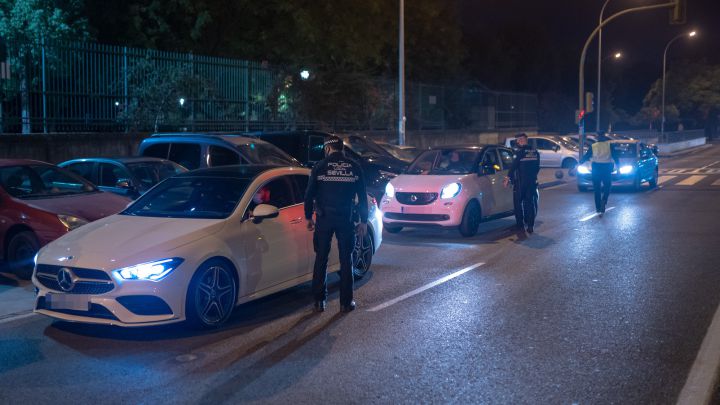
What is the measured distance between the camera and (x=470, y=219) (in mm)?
13250

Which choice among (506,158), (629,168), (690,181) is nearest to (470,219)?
(506,158)

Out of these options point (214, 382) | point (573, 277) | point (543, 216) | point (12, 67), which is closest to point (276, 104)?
point (12, 67)

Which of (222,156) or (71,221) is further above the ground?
(222,156)

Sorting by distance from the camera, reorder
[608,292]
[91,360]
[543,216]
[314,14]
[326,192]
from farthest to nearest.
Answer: [314,14]
[543,216]
[608,292]
[326,192]
[91,360]

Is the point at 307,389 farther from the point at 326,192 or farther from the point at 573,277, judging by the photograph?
the point at 573,277

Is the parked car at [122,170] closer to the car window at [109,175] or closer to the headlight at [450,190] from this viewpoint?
the car window at [109,175]

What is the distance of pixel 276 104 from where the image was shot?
26.3m

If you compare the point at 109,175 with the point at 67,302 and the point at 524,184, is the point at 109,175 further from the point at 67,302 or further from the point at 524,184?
the point at 524,184

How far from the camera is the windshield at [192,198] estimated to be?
7840 mm

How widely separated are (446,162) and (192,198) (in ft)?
22.6

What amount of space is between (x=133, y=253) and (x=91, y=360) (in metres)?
0.95

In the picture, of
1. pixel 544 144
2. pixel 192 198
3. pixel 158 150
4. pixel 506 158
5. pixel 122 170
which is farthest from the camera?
pixel 544 144

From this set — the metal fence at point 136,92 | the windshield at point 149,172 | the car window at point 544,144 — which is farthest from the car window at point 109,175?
the car window at point 544,144

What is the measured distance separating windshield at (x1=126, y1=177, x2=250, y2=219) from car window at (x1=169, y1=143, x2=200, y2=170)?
601cm
